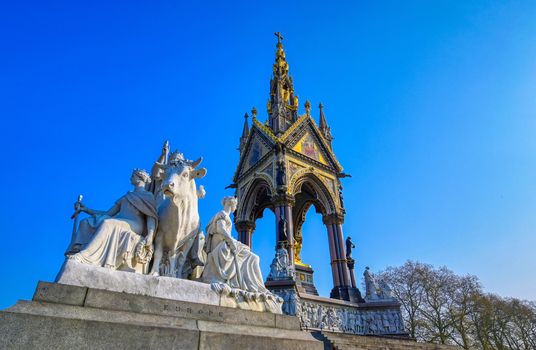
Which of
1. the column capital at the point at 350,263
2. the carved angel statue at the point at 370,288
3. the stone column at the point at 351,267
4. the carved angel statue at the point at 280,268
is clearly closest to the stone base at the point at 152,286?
the carved angel statue at the point at 280,268

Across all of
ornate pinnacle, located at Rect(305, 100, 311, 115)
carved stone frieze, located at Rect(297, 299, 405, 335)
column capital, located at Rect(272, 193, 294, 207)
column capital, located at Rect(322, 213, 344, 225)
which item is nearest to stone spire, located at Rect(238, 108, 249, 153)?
ornate pinnacle, located at Rect(305, 100, 311, 115)

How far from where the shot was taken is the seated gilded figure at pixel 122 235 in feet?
9.64

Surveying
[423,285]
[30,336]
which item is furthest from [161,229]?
[423,285]

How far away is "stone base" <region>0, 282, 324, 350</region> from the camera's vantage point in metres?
2.15

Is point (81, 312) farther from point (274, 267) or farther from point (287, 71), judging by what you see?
point (287, 71)

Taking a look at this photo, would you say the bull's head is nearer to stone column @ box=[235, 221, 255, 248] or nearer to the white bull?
the white bull

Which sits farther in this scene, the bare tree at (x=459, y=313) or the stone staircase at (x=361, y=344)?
the bare tree at (x=459, y=313)

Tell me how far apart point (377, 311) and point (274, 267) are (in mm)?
4783

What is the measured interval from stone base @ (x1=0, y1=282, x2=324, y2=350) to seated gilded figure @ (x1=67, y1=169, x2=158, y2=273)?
426 millimetres

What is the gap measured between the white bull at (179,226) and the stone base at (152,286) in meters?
0.38

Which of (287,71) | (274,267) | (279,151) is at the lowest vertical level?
(274,267)

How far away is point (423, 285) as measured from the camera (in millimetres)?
23969

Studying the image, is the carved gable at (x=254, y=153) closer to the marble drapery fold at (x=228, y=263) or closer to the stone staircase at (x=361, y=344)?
the stone staircase at (x=361, y=344)

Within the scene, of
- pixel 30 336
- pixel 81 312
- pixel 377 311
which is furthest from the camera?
pixel 377 311
